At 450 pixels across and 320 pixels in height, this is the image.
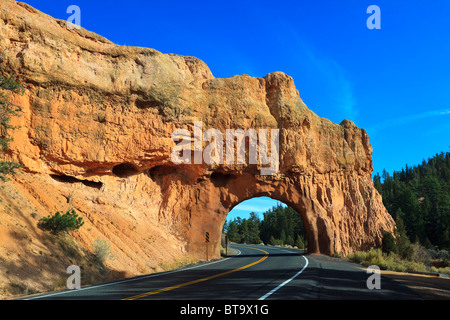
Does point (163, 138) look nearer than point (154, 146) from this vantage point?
No

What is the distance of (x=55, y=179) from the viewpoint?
24375mm

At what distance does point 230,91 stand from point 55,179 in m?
16.8

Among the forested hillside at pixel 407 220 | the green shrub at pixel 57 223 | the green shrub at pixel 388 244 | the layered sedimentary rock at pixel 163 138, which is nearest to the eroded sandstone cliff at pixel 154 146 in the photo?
the layered sedimentary rock at pixel 163 138

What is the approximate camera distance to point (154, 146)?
27891 mm

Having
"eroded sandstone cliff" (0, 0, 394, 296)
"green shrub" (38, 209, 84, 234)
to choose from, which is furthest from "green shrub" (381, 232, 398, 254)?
"green shrub" (38, 209, 84, 234)

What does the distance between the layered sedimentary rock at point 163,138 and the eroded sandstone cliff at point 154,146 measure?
0.09m

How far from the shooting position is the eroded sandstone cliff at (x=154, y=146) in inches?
907

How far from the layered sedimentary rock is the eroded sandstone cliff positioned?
89mm

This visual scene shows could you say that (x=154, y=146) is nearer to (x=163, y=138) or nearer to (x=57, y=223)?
(x=163, y=138)

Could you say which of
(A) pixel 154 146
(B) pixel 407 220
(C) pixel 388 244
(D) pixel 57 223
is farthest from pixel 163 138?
(B) pixel 407 220

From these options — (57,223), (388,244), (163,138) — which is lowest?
(388,244)

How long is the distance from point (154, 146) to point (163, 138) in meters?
1.04
